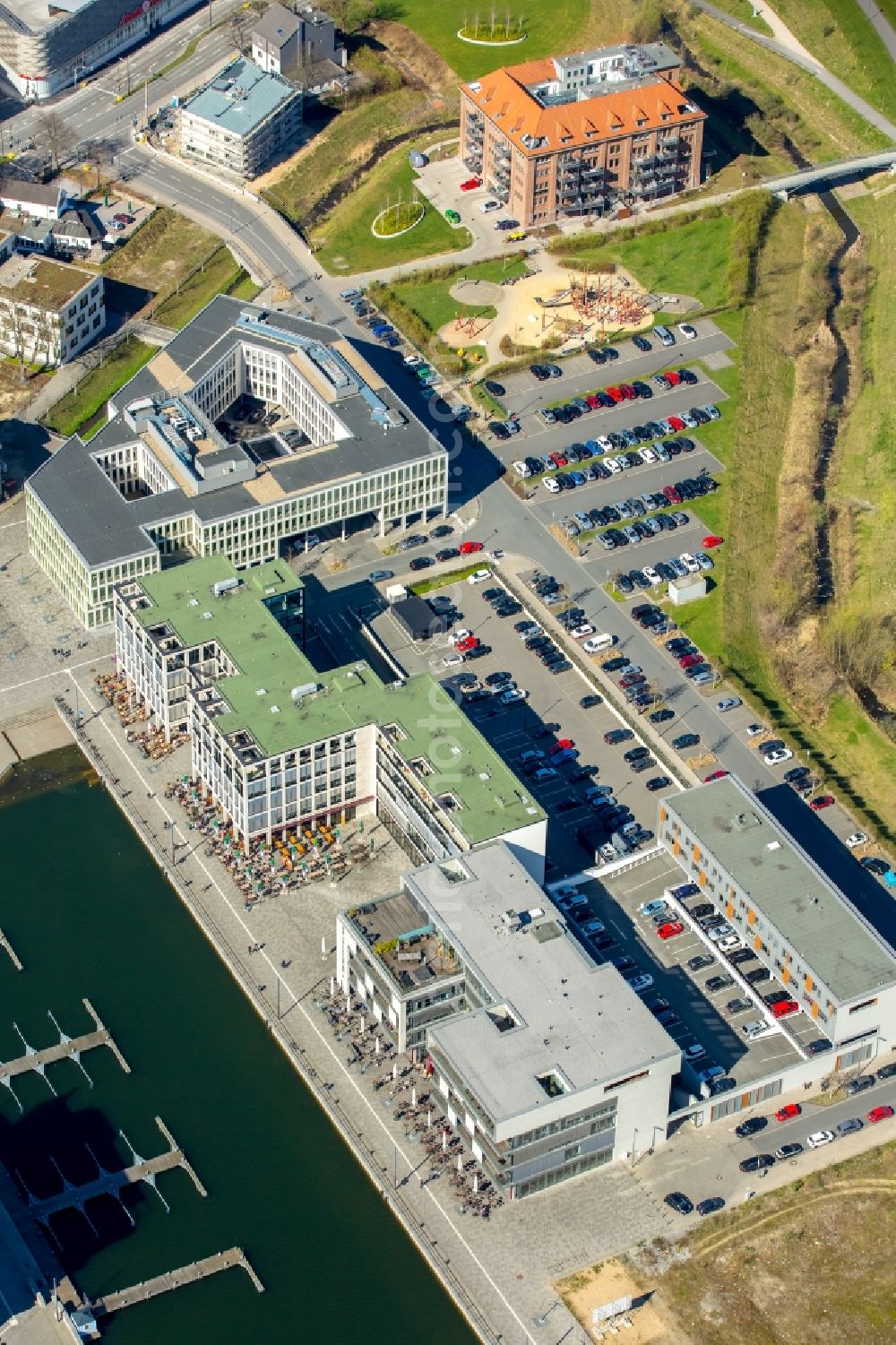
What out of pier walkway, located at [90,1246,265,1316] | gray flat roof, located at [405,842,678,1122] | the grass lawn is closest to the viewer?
the grass lawn

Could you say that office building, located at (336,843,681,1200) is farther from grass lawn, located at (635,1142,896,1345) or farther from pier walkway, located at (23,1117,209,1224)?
pier walkway, located at (23,1117,209,1224)

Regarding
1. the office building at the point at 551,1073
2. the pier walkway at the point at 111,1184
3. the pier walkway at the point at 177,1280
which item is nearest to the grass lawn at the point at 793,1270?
the office building at the point at 551,1073

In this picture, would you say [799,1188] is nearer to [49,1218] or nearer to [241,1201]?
[241,1201]

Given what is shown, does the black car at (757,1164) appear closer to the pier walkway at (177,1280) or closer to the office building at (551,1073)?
the office building at (551,1073)

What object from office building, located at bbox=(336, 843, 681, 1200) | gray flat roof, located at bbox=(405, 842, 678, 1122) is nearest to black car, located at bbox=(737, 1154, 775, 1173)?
office building, located at bbox=(336, 843, 681, 1200)

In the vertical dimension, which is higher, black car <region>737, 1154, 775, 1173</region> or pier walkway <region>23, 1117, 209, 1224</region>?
pier walkway <region>23, 1117, 209, 1224</region>

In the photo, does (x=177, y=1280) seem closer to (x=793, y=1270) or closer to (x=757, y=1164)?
(x=757, y=1164)
